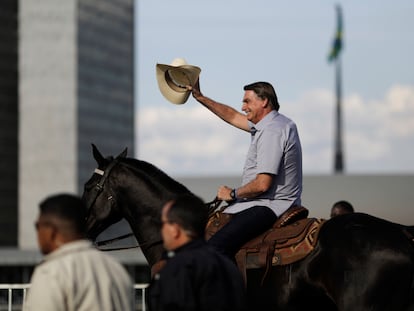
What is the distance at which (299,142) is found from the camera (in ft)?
32.0

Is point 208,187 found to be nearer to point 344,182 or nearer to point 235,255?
point 344,182

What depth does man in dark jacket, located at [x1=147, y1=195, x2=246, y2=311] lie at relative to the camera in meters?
6.42

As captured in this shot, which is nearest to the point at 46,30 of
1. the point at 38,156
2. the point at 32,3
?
the point at 32,3

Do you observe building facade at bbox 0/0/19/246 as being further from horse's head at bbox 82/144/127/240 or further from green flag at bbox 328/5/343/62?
horse's head at bbox 82/144/127/240

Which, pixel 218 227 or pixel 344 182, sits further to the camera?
pixel 344 182

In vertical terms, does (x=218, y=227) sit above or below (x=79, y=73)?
below

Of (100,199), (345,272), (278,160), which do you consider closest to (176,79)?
(100,199)

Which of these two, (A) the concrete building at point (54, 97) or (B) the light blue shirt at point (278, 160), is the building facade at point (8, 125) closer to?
(A) the concrete building at point (54, 97)

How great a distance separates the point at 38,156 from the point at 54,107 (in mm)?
5158

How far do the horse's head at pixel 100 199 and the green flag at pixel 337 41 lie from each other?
101938mm

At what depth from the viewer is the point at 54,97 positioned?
12762 centimetres

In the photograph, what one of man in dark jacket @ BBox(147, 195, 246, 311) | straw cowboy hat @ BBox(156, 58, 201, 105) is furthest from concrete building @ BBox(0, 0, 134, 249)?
man in dark jacket @ BBox(147, 195, 246, 311)

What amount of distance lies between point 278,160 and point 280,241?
610 millimetres

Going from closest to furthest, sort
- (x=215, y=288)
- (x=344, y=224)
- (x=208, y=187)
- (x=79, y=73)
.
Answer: (x=215, y=288)
(x=344, y=224)
(x=208, y=187)
(x=79, y=73)
